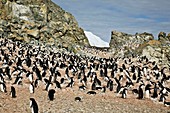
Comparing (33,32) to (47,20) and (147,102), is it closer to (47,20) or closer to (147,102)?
(47,20)

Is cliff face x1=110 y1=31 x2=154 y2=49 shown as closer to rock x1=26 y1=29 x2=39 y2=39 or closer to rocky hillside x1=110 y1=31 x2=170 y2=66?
rocky hillside x1=110 y1=31 x2=170 y2=66

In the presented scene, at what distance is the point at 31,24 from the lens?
5984cm

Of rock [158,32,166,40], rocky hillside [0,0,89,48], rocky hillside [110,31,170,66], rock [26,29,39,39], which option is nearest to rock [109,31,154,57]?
rocky hillside [110,31,170,66]

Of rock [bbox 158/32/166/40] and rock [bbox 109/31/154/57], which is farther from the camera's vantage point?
rock [bbox 109/31/154/57]

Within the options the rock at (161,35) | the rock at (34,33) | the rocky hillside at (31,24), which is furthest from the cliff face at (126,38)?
the rock at (34,33)

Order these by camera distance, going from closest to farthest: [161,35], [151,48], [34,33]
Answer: [151,48], [161,35], [34,33]

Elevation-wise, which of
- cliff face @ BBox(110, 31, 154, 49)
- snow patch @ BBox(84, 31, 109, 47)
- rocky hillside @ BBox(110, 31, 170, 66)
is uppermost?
snow patch @ BBox(84, 31, 109, 47)

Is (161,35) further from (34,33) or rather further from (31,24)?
(31,24)

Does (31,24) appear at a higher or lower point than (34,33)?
higher

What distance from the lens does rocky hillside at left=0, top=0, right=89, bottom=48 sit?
58438 mm

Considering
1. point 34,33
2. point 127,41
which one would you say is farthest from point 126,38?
point 34,33

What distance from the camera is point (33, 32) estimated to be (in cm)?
5878

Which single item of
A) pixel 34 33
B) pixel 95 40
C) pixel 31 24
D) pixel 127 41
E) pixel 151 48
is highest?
pixel 95 40

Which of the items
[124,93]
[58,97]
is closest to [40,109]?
[58,97]
